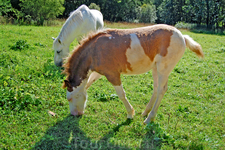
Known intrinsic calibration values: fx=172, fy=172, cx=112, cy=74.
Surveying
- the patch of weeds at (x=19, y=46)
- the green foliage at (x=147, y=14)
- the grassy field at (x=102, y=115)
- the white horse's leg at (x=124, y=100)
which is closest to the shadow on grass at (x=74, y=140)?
the grassy field at (x=102, y=115)

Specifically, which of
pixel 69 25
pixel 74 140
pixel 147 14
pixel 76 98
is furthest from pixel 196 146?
pixel 147 14

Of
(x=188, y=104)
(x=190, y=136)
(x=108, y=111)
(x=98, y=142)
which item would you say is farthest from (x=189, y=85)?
(x=98, y=142)

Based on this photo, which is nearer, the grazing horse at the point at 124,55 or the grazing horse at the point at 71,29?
the grazing horse at the point at 124,55

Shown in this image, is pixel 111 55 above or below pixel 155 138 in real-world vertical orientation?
above

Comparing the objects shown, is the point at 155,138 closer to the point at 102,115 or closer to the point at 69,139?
the point at 102,115

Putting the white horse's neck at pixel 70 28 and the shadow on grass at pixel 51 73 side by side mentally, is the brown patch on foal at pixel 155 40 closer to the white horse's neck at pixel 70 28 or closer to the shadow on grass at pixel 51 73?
the shadow on grass at pixel 51 73

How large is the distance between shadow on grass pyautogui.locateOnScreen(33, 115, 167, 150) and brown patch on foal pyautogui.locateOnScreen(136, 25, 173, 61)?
5.37 feet

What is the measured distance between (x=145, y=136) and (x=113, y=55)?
5.88ft

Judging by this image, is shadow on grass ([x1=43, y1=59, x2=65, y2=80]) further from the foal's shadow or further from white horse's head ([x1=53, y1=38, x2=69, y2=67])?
the foal's shadow

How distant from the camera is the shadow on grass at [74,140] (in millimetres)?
3156

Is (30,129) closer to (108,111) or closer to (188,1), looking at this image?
(108,111)

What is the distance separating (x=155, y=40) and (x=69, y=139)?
2645 mm

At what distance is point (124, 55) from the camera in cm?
366

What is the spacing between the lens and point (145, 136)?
351 centimetres
